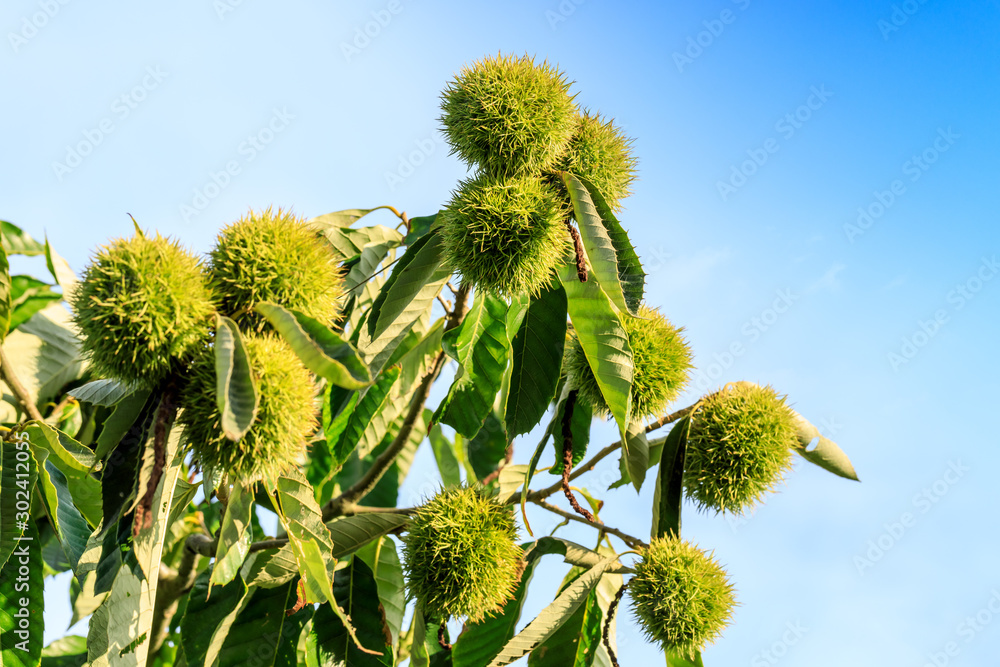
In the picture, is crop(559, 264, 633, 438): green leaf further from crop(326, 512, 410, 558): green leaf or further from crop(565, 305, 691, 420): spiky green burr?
crop(326, 512, 410, 558): green leaf

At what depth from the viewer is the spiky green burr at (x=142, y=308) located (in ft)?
5.24

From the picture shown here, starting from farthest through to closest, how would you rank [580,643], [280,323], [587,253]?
1. [580,643]
2. [587,253]
3. [280,323]

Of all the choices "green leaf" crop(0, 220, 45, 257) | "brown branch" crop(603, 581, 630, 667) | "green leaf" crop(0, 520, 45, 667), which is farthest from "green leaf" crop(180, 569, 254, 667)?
"green leaf" crop(0, 220, 45, 257)

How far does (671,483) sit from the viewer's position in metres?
2.48

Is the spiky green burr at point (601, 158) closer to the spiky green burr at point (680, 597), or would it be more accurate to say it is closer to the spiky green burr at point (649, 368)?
the spiky green burr at point (649, 368)

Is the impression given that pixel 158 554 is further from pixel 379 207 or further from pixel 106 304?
pixel 379 207

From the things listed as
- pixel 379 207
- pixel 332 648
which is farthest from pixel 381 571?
pixel 379 207

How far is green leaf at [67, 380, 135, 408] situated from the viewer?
2.00 metres

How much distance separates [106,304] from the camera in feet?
5.24

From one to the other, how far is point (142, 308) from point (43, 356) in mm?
2120

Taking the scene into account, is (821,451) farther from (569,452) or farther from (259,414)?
(259,414)

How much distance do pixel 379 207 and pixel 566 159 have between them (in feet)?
2.94

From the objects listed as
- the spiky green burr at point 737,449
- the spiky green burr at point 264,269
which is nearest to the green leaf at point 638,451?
the spiky green burr at point 737,449

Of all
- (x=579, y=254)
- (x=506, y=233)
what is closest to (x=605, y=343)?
(x=579, y=254)
